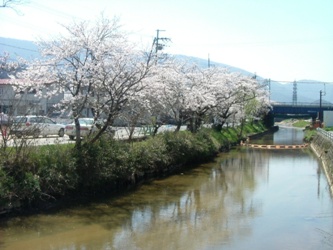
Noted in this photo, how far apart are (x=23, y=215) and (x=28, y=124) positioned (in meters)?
3.09

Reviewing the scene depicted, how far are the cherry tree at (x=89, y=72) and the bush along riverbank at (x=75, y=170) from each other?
1.13m

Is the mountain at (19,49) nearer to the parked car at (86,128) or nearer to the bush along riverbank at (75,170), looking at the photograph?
the parked car at (86,128)

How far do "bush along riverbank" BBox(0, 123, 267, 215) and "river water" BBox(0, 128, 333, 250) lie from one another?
0.60 metres

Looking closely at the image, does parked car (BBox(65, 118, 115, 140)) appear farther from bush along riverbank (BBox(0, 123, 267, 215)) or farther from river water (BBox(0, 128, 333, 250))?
river water (BBox(0, 128, 333, 250))

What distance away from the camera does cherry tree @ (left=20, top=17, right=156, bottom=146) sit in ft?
52.4

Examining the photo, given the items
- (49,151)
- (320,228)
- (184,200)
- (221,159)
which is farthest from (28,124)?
(221,159)

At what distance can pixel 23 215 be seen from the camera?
12664mm

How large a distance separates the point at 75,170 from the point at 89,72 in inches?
148

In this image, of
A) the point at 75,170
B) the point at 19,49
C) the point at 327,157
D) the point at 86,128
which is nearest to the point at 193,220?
the point at 75,170

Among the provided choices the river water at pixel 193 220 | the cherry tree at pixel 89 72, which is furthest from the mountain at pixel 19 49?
the river water at pixel 193 220

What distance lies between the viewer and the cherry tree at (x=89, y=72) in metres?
16.0

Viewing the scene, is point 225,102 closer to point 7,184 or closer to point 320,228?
point 320,228

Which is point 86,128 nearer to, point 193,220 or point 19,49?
point 193,220

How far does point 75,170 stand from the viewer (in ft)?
48.6
